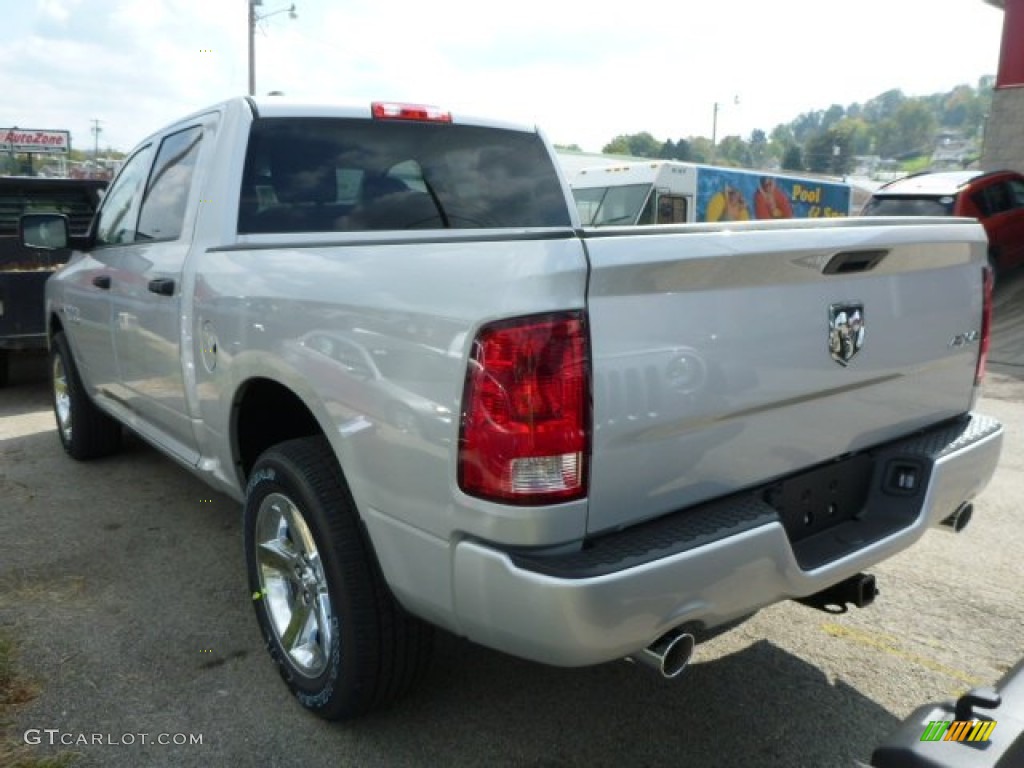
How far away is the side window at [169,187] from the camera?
11.4ft

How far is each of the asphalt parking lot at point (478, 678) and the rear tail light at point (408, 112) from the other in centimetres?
209

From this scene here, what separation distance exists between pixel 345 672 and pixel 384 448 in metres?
0.72

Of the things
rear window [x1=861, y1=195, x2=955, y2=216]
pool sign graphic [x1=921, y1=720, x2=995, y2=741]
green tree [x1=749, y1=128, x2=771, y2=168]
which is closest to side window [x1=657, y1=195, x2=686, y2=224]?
rear window [x1=861, y1=195, x2=955, y2=216]

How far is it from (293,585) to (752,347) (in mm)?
1638

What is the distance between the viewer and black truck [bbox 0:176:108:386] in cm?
687

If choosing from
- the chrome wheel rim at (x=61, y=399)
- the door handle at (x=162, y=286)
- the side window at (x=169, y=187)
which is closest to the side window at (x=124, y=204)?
the side window at (x=169, y=187)

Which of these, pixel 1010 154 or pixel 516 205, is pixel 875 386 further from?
pixel 1010 154

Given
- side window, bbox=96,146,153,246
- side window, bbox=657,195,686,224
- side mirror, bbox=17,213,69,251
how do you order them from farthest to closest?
side window, bbox=657,195,686,224, side mirror, bbox=17,213,69,251, side window, bbox=96,146,153,246

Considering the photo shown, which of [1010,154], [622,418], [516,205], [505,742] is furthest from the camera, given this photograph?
[1010,154]

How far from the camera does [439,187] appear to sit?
354 centimetres

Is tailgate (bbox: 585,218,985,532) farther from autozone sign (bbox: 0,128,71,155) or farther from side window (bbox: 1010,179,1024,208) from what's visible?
autozone sign (bbox: 0,128,71,155)

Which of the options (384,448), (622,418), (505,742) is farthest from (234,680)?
(622,418)

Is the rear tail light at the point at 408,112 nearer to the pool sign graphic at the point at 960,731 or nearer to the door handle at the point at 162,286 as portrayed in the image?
the door handle at the point at 162,286

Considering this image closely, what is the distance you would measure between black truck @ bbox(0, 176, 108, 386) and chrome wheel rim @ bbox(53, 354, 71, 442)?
1.05 metres
